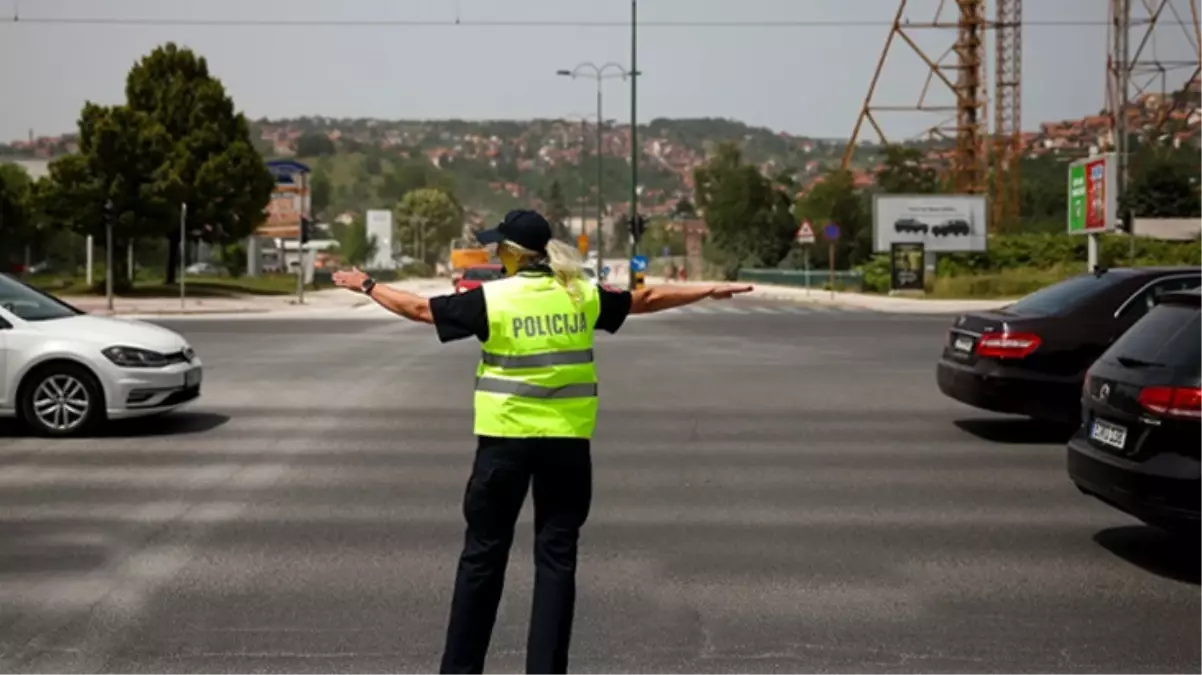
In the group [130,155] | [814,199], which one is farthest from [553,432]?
[814,199]

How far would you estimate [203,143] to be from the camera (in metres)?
50.7

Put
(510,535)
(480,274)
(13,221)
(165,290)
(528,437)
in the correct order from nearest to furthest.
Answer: (528,437), (510,535), (480,274), (165,290), (13,221)

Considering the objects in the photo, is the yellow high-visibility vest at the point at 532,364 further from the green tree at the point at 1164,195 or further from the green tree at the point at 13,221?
the green tree at the point at 1164,195

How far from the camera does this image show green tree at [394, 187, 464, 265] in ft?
506

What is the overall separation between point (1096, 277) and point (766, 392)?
4.87 meters

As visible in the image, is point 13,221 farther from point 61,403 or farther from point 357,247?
point 61,403

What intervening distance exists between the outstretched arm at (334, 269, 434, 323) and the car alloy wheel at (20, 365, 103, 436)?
24.3 ft

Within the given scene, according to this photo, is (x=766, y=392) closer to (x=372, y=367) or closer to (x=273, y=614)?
(x=372, y=367)

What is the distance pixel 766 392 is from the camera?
16109 mm

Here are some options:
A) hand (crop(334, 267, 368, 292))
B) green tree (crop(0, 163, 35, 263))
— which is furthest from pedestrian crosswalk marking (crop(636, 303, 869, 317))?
green tree (crop(0, 163, 35, 263))

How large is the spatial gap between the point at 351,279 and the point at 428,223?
153244mm

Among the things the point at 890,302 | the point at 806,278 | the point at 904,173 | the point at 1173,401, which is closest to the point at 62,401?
the point at 1173,401

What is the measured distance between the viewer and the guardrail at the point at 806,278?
205 ft

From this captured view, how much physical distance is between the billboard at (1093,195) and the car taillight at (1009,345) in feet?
90.7
